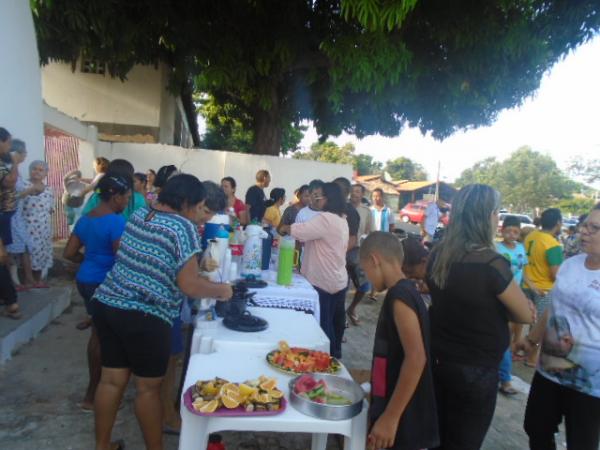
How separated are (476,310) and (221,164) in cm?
906

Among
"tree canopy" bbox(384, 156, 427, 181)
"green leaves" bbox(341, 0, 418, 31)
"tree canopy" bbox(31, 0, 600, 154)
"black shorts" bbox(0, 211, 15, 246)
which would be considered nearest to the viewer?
"black shorts" bbox(0, 211, 15, 246)

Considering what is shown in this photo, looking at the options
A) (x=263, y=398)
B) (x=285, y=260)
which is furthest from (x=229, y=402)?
(x=285, y=260)

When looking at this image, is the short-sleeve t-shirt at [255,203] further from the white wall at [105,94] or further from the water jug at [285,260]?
the white wall at [105,94]

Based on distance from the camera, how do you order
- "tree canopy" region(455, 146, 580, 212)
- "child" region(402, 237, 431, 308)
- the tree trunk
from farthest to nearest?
1. "tree canopy" region(455, 146, 580, 212)
2. the tree trunk
3. "child" region(402, 237, 431, 308)

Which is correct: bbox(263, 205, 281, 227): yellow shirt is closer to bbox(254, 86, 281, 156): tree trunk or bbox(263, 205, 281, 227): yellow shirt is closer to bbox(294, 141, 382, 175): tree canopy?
bbox(254, 86, 281, 156): tree trunk

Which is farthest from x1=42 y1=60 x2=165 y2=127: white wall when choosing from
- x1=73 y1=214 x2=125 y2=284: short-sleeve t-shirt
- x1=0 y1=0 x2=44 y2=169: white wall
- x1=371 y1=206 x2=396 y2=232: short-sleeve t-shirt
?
x1=73 y1=214 x2=125 y2=284: short-sleeve t-shirt

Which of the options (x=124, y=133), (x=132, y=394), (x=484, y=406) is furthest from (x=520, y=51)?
(x=124, y=133)

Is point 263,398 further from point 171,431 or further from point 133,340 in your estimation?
point 171,431

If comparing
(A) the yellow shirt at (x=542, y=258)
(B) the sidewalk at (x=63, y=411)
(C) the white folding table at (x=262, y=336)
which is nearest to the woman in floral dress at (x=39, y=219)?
(B) the sidewalk at (x=63, y=411)

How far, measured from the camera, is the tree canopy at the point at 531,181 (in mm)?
43956

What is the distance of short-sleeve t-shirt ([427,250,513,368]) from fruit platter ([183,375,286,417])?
813 mm

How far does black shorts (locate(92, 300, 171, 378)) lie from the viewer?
2.11 m

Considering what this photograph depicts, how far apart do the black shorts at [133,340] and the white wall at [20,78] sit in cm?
403

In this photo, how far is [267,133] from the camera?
412 inches
